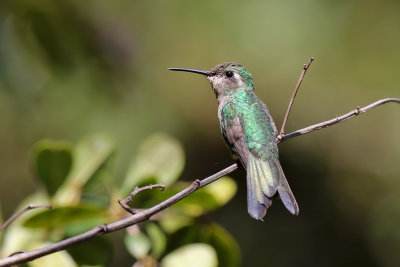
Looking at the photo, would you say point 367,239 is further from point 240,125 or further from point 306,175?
point 240,125

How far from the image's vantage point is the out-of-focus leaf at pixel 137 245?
4.64 ft

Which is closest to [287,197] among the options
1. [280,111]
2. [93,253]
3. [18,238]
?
[93,253]

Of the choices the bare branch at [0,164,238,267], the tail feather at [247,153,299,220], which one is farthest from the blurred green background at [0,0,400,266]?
the bare branch at [0,164,238,267]

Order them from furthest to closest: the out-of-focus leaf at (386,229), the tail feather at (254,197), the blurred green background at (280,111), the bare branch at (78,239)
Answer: the out-of-focus leaf at (386,229), the blurred green background at (280,111), the tail feather at (254,197), the bare branch at (78,239)

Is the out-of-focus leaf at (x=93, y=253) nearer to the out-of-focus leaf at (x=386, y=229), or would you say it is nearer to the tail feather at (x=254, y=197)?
the tail feather at (x=254, y=197)

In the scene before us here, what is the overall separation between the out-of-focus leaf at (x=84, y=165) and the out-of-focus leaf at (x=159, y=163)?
0.09 meters

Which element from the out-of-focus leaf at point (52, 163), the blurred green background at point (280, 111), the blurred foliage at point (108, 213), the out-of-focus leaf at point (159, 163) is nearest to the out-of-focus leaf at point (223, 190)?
the blurred foliage at point (108, 213)

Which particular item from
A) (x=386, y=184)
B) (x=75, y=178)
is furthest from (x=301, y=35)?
(x=75, y=178)

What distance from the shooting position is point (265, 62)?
3.96 meters

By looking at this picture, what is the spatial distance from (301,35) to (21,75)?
7.08 feet

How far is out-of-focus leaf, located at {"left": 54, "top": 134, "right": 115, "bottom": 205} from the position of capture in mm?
1506

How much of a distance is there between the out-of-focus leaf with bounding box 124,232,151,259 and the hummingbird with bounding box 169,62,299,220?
278 mm

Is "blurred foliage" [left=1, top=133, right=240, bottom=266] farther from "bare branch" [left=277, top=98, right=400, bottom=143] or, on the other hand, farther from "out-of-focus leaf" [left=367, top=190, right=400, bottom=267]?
"out-of-focus leaf" [left=367, top=190, right=400, bottom=267]

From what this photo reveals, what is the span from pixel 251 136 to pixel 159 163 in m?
0.63
